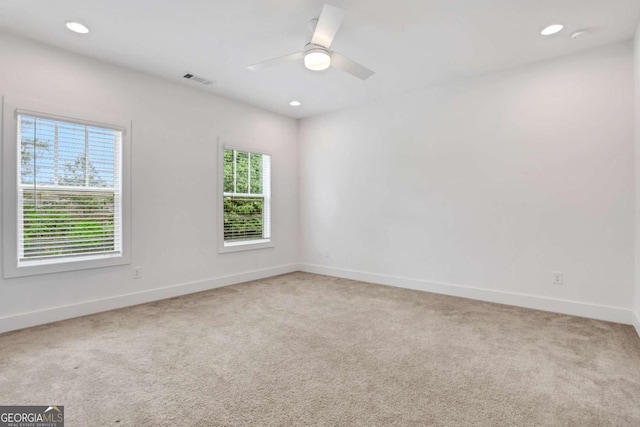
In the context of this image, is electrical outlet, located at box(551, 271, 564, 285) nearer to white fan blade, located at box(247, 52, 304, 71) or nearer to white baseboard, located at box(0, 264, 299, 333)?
white fan blade, located at box(247, 52, 304, 71)

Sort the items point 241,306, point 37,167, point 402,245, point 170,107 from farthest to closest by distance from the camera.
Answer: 1. point 402,245
2. point 170,107
3. point 241,306
4. point 37,167

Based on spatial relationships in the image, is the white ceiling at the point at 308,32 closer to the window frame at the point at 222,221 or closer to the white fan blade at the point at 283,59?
the white fan blade at the point at 283,59

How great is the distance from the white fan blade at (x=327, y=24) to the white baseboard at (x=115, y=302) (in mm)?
3396

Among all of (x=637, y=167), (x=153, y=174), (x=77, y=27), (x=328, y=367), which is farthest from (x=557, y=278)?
(x=77, y=27)

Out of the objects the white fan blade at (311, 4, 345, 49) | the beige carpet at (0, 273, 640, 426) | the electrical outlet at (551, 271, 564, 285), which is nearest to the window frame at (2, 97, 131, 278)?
the beige carpet at (0, 273, 640, 426)

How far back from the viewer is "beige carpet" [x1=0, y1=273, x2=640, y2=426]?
5.96 ft

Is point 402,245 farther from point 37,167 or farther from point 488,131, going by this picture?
point 37,167

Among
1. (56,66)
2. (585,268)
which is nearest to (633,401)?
(585,268)

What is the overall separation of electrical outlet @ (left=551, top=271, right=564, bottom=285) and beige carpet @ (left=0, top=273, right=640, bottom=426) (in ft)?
1.18

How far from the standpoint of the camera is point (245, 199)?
5.20m

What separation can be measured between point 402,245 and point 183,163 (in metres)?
3.23

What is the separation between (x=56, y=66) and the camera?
10.9ft

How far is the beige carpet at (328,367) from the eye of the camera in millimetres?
1816

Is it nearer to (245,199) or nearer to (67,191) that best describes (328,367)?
(67,191)
